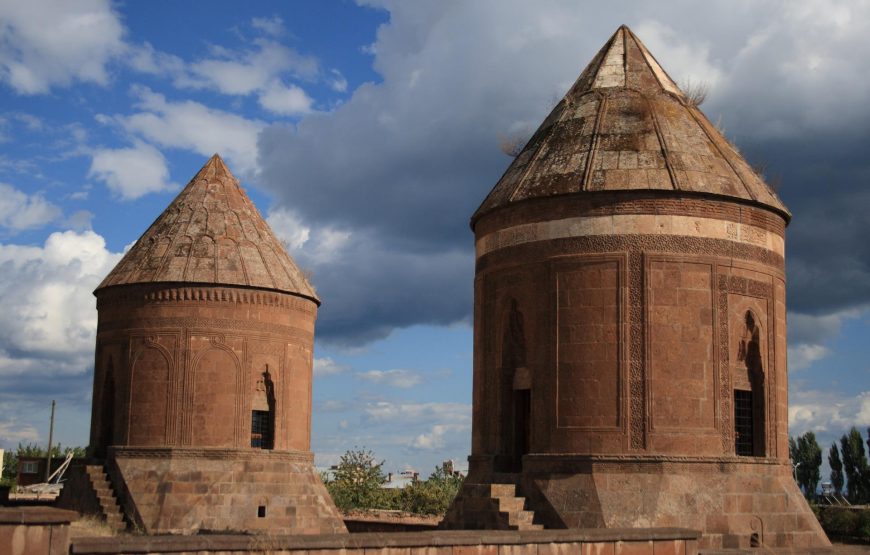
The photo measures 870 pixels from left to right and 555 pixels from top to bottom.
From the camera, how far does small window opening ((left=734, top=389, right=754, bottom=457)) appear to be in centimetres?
1762

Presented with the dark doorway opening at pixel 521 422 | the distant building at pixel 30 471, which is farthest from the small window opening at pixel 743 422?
the distant building at pixel 30 471

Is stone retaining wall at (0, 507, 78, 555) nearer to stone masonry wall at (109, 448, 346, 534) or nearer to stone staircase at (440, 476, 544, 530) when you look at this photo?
stone staircase at (440, 476, 544, 530)

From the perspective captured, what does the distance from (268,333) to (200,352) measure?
1.82 metres

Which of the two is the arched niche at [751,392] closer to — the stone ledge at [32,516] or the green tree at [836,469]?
the stone ledge at [32,516]

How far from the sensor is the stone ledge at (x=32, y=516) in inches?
427

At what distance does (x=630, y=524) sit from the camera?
1597cm

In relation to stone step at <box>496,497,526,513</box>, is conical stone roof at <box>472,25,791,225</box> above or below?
above

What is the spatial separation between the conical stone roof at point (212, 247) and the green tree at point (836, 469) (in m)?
39.4

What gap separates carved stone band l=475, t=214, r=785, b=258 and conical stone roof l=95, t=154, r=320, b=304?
418 inches

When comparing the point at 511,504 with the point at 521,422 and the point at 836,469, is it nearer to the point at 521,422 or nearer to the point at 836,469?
the point at 521,422

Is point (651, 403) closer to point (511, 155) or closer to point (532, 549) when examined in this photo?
point (532, 549)

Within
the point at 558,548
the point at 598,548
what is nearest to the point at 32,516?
the point at 558,548

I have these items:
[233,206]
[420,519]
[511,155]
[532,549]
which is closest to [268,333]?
[233,206]

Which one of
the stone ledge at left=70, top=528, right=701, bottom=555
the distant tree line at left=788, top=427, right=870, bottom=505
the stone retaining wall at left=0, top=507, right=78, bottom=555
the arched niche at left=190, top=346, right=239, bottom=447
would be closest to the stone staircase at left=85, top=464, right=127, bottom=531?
the arched niche at left=190, top=346, right=239, bottom=447
